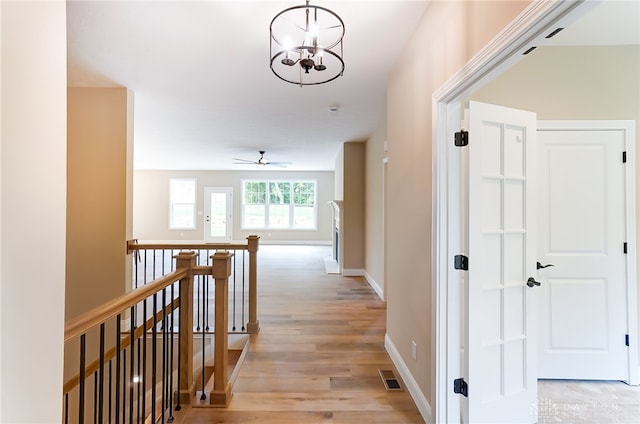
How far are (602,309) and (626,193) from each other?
0.91 m

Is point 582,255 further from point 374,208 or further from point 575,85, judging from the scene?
point 374,208

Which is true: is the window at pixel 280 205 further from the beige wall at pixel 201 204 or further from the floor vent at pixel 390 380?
the floor vent at pixel 390 380

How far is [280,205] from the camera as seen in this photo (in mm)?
11023

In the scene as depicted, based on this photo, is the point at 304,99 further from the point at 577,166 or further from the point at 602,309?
the point at 602,309

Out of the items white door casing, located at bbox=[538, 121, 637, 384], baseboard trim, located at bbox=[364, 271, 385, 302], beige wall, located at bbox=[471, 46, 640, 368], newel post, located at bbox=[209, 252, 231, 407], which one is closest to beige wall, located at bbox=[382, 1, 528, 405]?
beige wall, located at bbox=[471, 46, 640, 368]

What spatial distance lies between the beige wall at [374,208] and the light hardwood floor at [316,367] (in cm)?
58

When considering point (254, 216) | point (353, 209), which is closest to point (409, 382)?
point (353, 209)

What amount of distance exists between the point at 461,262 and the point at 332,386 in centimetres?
137

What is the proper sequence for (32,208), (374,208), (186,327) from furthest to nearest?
(374,208) → (186,327) → (32,208)

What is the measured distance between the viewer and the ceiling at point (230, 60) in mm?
2041

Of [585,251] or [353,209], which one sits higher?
[353,209]

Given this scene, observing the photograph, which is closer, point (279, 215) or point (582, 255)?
point (582, 255)

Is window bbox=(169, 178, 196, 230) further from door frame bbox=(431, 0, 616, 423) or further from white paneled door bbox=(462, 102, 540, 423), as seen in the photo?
white paneled door bbox=(462, 102, 540, 423)

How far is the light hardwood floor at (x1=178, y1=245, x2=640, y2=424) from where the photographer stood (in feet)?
6.45
